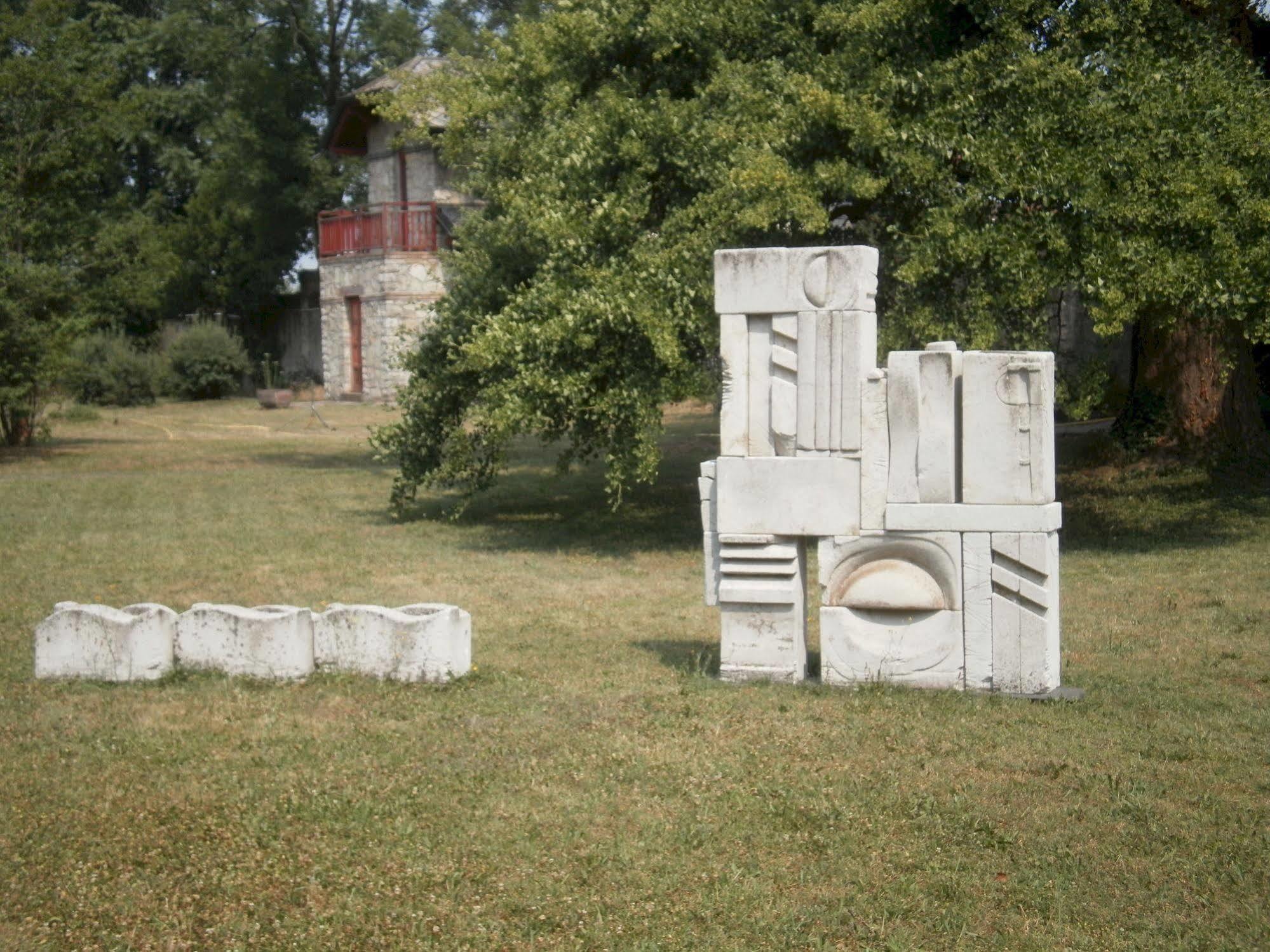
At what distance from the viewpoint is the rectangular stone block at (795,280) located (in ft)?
25.9

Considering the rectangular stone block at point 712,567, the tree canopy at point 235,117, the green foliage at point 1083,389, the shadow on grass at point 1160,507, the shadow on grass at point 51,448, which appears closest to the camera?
the rectangular stone block at point 712,567

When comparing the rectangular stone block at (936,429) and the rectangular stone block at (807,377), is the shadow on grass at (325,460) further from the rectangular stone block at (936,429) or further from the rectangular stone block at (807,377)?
the rectangular stone block at (936,429)

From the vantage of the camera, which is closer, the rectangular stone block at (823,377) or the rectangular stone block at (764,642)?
the rectangular stone block at (823,377)

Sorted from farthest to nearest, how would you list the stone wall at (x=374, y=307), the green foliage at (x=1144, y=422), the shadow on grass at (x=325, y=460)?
1. the stone wall at (x=374, y=307)
2. the shadow on grass at (x=325, y=460)
3. the green foliage at (x=1144, y=422)

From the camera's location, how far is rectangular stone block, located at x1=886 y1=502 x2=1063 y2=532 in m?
7.65

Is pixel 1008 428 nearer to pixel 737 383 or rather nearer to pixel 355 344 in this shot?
pixel 737 383

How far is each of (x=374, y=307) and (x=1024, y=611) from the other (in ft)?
91.6

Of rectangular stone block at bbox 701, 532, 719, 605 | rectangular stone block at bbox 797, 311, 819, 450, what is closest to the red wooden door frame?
rectangular stone block at bbox 701, 532, 719, 605

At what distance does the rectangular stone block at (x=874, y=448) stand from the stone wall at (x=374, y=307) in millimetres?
25042

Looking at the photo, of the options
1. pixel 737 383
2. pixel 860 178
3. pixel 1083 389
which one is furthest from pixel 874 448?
pixel 1083 389

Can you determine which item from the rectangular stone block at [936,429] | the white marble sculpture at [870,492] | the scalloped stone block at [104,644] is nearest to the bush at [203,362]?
the scalloped stone block at [104,644]

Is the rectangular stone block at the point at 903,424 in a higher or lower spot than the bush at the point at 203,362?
lower

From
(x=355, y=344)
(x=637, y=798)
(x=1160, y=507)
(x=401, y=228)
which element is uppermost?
(x=401, y=228)

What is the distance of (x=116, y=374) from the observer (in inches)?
1361
